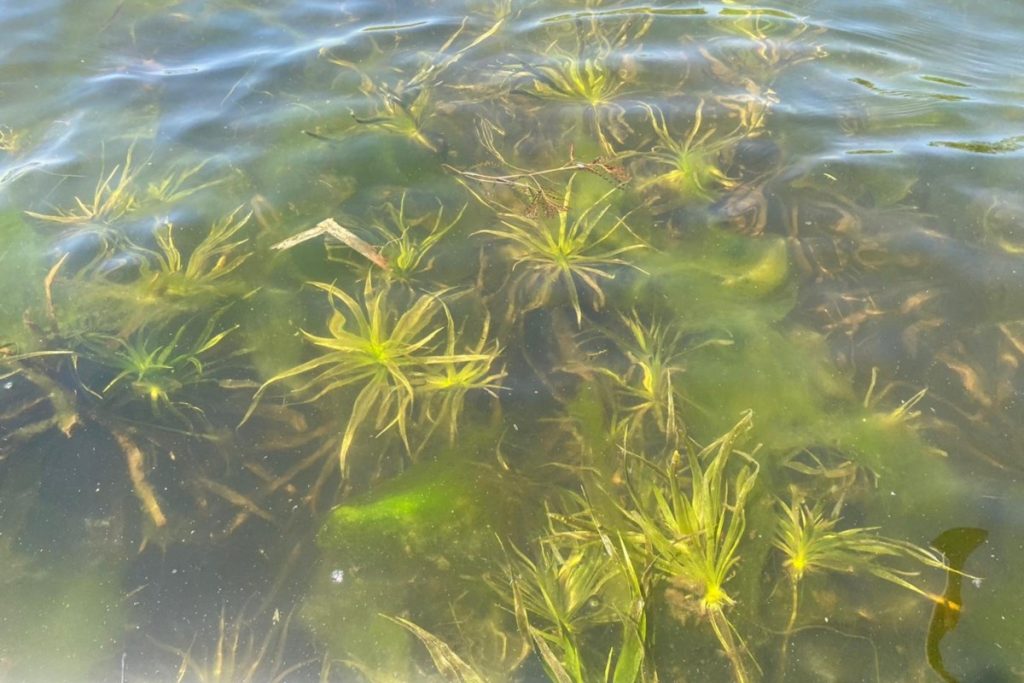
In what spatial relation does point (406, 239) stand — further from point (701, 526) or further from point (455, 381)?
point (701, 526)

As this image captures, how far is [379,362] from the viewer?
7.84 ft

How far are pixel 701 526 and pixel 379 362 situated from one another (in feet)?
3.97

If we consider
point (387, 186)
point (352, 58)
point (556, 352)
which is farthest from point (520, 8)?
Result: point (556, 352)

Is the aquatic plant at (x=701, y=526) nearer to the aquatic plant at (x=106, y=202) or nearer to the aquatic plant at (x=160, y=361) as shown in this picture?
the aquatic plant at (x=160, y=361)

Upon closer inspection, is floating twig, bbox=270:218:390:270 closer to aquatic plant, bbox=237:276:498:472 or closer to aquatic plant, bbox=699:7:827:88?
aquatic plant, bbox=237:276:498:472

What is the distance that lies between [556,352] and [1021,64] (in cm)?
299

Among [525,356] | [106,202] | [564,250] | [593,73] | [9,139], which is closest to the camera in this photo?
[525,356]

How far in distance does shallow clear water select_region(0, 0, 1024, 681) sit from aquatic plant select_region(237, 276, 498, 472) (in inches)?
0.6

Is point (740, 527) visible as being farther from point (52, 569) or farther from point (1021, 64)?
point (1021, 64)

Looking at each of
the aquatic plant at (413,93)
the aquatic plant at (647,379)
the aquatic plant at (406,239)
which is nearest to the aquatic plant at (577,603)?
the aquatic plant at (647,379)

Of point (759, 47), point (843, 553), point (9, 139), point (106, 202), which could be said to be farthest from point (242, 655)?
point (759, 47)

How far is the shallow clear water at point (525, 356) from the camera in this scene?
190cm

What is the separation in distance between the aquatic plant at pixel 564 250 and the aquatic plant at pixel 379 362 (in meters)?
A: 0.35

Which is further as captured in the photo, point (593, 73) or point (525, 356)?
point (593, 73)
